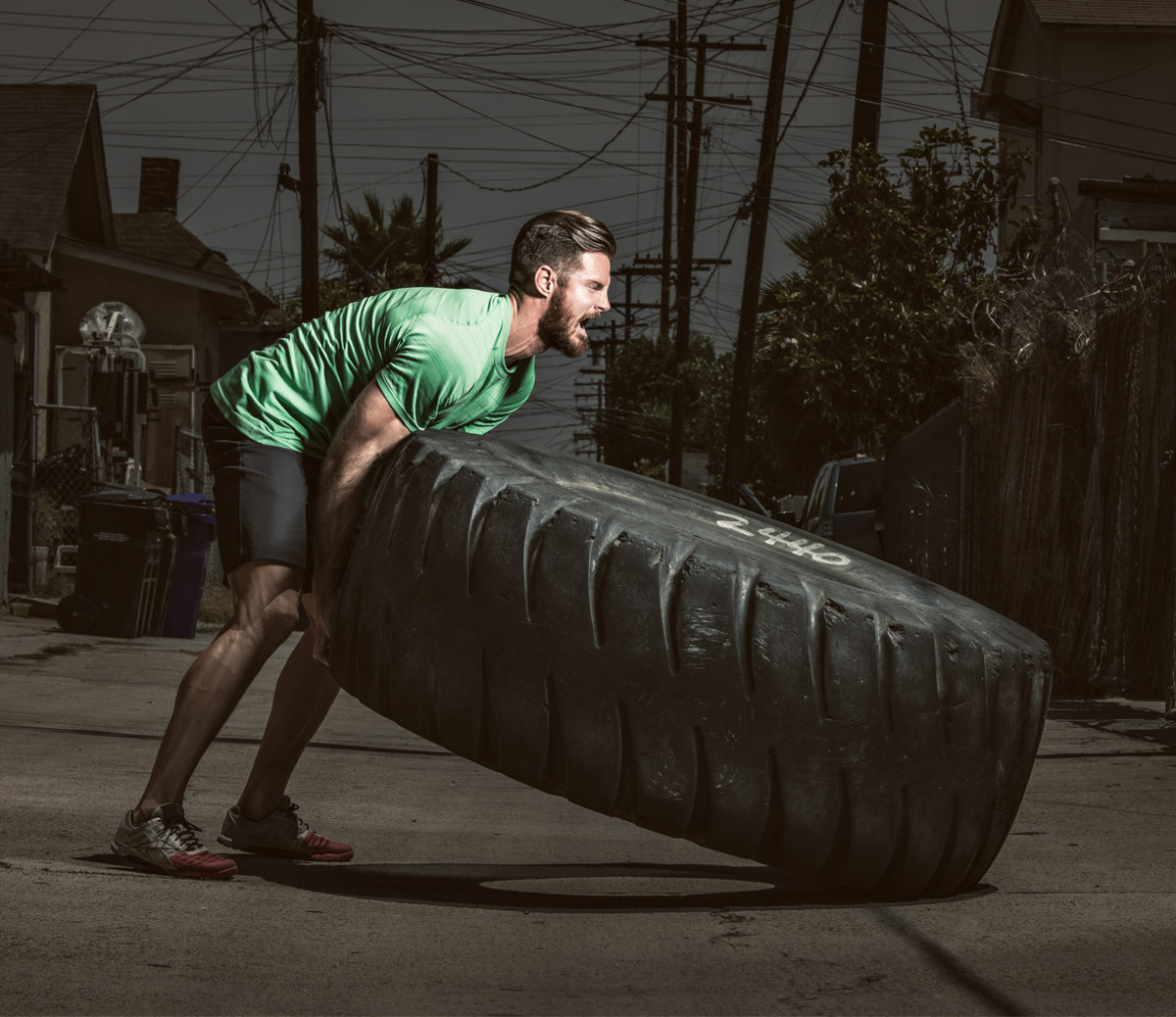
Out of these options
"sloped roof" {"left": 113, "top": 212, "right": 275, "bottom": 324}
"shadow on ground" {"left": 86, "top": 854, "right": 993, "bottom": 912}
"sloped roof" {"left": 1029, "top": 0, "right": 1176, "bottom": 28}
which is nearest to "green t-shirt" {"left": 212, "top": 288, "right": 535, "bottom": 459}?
"shadow on ground" {"left": 86, "top": 854, "right": 993, "bottom": 912}

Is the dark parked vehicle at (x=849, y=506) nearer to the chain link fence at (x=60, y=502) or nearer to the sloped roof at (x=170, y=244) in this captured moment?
the chain link fence at (x=60, y=502)

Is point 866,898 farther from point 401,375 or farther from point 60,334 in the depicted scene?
point 60,334

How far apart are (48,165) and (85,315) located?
7.31 feet

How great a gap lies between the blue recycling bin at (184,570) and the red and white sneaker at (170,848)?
10.2m

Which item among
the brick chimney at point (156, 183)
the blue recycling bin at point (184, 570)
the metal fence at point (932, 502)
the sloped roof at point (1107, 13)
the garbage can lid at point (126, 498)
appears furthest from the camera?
the brick chimney at point (156, 183)

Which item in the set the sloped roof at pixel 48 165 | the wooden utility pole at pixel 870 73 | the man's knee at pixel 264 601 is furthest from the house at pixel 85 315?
the man's knee at pixel 264 601

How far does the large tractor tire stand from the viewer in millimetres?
3395

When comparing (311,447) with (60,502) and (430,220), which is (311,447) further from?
(430,220)

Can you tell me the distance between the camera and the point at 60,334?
22469 mm

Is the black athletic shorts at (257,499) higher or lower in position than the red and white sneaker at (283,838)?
higher

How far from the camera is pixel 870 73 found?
71.2ft

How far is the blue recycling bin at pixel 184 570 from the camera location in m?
13.8

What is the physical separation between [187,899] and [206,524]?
35.4ft

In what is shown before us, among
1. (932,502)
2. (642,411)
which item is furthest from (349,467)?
(642,411)
